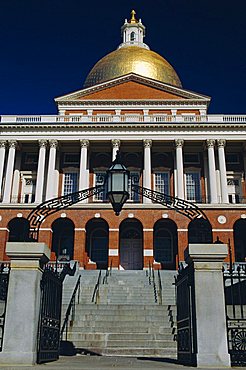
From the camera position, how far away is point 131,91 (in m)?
48.1

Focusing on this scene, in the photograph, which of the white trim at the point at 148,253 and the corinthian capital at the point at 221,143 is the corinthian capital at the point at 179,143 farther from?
the white trim at the point at 148,253

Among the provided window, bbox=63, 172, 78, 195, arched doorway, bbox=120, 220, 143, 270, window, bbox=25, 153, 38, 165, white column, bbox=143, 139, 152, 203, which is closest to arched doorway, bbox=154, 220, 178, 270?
arched doorway, bbox=120, 220, 143, 270

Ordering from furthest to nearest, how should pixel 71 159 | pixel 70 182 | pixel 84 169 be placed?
1. pixel 71 159
2. pixel 70 182
3. pixel 84 169

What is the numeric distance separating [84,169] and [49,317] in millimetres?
30242

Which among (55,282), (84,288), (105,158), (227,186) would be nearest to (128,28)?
(105,158)

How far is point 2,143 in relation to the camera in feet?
134

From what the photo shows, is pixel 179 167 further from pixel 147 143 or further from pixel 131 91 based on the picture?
pixel 131 91

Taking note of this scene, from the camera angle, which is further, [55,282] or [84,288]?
[84,288]

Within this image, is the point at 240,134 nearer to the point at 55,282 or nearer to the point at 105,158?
the point at 105,158

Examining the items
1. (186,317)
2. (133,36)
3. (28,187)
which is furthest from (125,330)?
(133,36)

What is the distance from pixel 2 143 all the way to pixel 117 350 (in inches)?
1180

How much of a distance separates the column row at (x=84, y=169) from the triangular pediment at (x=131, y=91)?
27.4ft

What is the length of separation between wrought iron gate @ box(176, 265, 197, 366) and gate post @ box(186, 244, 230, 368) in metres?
0.18

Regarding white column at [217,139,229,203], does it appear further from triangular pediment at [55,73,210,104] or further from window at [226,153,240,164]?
triangular pediment at [55,73,210,104]
